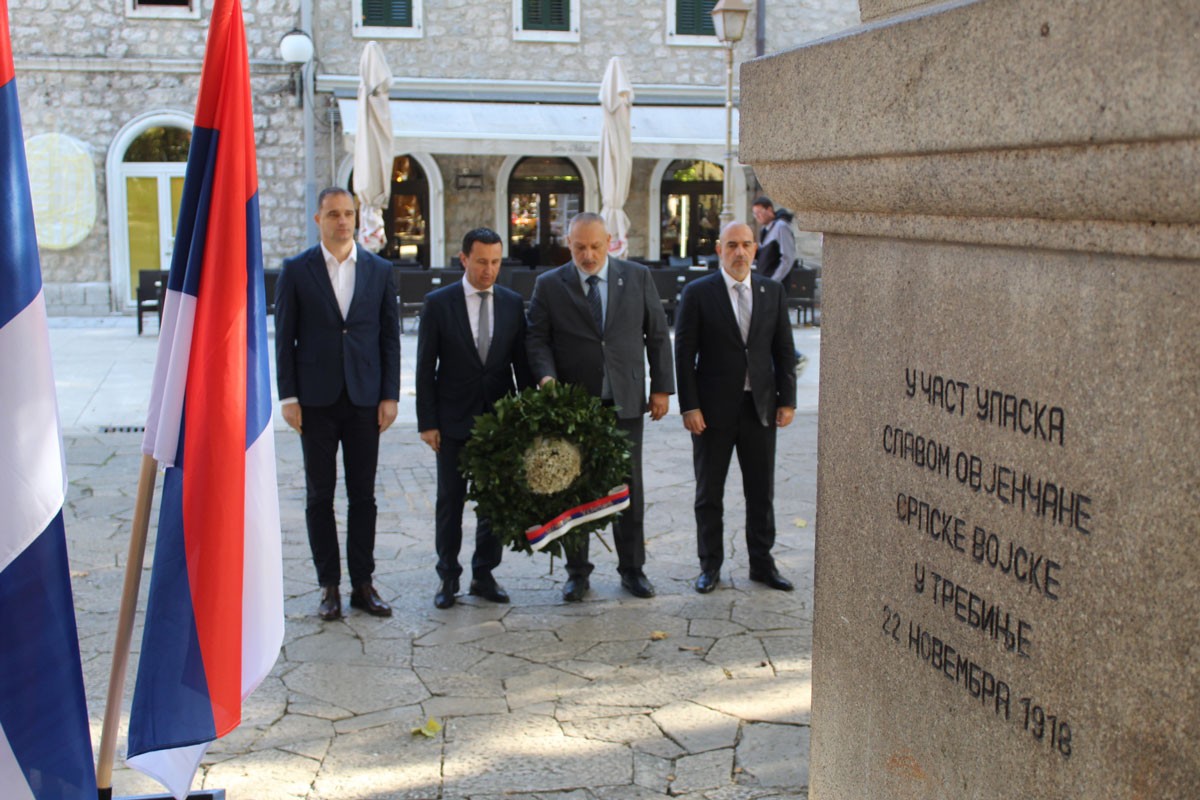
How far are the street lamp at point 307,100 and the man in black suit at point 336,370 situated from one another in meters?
14.3

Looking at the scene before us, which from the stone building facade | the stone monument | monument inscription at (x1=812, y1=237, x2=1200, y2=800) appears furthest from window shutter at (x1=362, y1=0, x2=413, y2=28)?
monument inscription at (x1=812, y1=237, x2=1200, y2=800)

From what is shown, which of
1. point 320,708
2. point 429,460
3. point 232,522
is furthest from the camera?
point 429,460

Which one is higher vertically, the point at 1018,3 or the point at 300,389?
the point at 1018,3

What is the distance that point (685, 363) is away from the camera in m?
7.08

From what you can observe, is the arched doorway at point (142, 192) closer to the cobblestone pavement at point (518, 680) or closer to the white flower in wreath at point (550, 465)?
the cobblestone pavement at point (518, 680)

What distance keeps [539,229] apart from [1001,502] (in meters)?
22.0

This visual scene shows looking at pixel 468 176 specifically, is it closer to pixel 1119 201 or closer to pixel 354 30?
pixel 354 30

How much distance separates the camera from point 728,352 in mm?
7012

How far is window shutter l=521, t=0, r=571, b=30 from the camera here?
22828 millimetres

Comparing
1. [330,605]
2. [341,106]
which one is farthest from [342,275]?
[341,106]

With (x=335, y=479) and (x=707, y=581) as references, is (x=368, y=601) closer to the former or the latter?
(x=335, y=479)

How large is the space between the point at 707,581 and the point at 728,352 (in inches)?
48.3

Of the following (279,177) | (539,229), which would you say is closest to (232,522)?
(279,177)

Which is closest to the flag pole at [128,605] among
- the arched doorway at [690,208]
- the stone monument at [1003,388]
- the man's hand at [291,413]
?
the stone monument at [1003,388]
